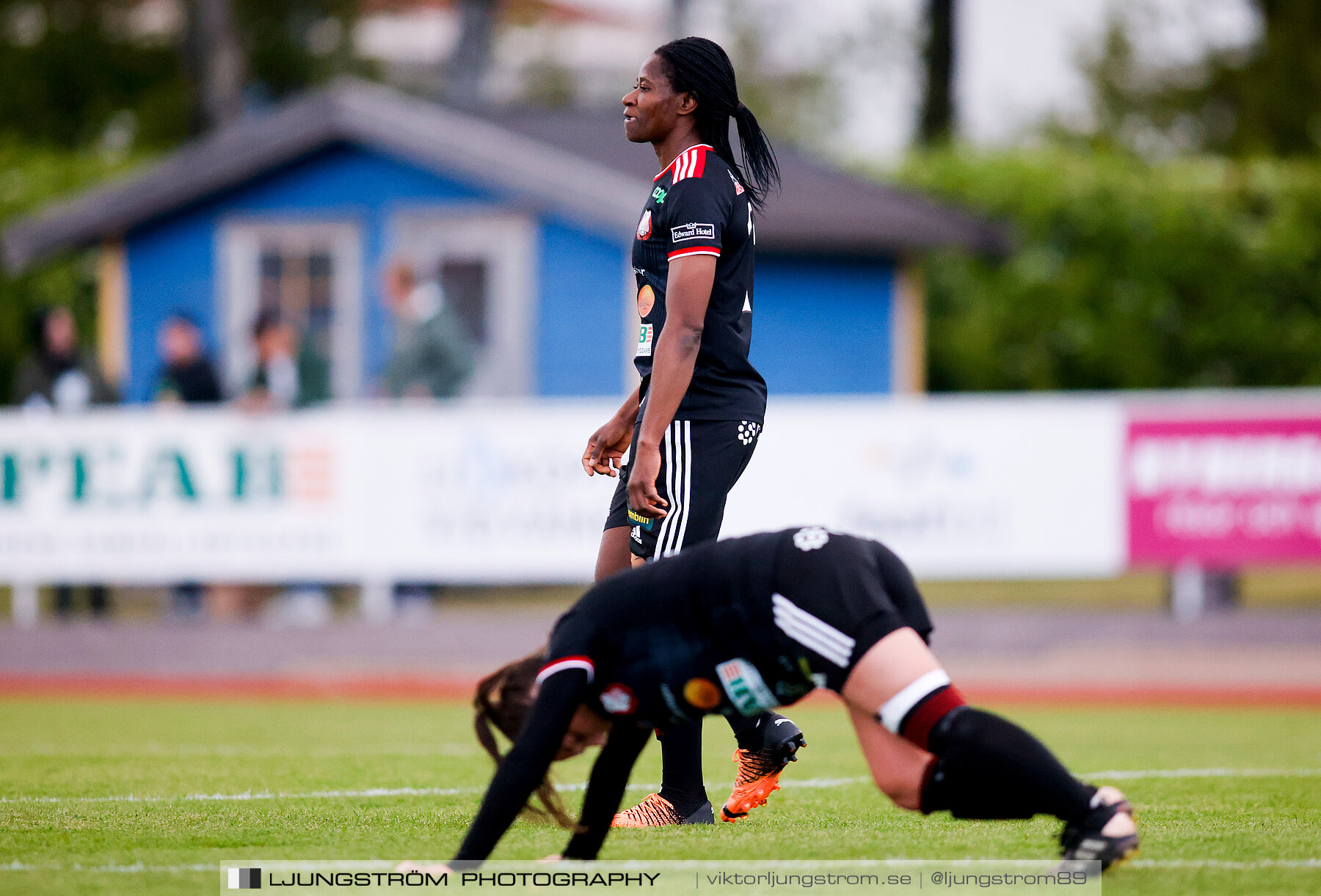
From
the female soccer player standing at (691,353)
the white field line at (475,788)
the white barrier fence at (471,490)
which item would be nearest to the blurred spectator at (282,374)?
the white barrier fence at (471,490)

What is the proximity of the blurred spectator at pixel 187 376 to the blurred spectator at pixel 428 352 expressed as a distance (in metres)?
1.50

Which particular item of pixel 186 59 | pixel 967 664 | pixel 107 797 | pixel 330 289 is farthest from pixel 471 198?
pixel 186 59

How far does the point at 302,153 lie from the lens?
18.6 meters

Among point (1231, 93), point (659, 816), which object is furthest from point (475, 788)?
point (1231, 93)

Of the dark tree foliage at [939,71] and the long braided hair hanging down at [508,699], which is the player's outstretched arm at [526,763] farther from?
the dark tree foliage at [939,71]

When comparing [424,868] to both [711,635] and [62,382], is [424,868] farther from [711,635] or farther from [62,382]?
[62,382]

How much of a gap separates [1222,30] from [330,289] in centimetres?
2522

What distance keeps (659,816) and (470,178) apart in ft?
42.8

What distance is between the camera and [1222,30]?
3725 centimetres

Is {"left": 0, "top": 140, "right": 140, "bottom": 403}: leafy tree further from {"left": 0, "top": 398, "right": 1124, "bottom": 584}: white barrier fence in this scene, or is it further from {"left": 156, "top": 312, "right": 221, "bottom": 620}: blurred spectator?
{"left": 0, "top": 398, "right": 1124, "bottom": 584}: white barrier fence

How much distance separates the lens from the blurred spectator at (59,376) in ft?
48.9

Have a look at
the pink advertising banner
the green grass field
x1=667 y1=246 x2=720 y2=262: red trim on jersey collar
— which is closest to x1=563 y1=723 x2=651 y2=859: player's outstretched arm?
the green grass field

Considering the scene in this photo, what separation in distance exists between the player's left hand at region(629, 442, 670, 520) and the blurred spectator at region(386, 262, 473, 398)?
972 cm

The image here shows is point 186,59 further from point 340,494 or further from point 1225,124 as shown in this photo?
point 340,494
